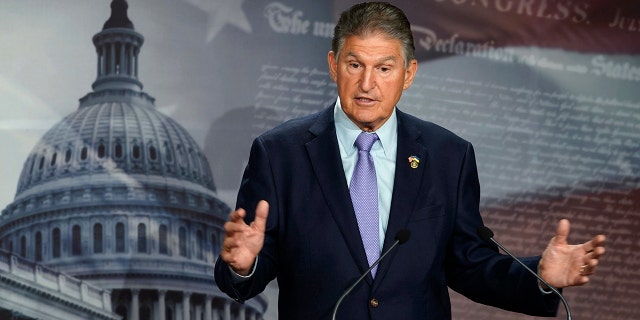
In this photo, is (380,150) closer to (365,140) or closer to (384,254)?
(365,140)

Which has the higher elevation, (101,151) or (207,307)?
(101,151)

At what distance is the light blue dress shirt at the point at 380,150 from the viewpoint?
2236 mm

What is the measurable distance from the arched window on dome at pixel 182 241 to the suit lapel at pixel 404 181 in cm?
369

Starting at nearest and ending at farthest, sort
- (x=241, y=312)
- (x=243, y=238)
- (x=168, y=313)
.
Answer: (x=243, y=238)
(x=168, y=313)
(x=241, y=312)

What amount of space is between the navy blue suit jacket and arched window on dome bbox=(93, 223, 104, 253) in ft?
11.5

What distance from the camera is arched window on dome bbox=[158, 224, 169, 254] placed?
578cm

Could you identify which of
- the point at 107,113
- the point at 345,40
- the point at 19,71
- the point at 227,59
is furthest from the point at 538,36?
the point at 345,40

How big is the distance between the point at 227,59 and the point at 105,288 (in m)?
1.38

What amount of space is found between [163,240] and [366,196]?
3734 millimetres

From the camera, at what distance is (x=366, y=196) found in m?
2.20

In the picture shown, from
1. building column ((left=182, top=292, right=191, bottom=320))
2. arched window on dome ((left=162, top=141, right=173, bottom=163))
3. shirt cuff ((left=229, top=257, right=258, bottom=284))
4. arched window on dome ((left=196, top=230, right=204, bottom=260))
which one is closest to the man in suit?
shirt cuff ((left=229, top=257, right=258, bottom=284))

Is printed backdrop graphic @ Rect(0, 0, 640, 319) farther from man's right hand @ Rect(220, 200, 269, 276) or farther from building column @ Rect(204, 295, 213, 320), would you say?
man's right hand @ Rect(220, 200, 269, 276)

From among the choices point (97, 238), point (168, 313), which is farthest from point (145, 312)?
point (97, 238)

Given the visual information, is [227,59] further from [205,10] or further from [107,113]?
[107,113]
